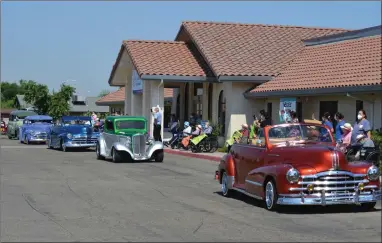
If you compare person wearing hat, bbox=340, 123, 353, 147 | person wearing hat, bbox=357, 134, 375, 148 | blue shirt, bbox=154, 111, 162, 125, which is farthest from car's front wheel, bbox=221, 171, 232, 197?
blue shirt, bbox=154, 111, 162, 125

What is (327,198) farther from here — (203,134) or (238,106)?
(238,106)

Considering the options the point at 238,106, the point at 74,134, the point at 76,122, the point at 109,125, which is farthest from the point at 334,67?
the point at 76,122

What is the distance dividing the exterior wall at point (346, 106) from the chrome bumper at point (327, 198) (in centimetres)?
1083

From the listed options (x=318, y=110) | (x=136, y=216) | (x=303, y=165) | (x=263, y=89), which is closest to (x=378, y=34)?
(x=318, y=110)

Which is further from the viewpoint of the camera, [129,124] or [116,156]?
[129,124]

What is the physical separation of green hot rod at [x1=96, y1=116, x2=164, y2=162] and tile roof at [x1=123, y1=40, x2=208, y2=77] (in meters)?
7.08

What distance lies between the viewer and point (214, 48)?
30.7 meters

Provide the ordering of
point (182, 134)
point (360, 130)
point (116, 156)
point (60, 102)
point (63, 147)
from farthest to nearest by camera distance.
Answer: point (60, 102)
point (182, 134)
point (63, 147)
point (116, 156)
point (360, 130)

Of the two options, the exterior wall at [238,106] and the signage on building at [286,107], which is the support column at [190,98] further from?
the signage on building at [286,107]

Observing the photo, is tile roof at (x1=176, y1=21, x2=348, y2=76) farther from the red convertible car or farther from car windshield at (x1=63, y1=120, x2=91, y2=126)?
the red convertible car

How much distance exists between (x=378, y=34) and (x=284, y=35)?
10.1m

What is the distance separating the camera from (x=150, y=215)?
34.4 feet

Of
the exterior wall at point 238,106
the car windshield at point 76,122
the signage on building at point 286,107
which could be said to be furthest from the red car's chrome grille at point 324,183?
the car windshield at point 76,122

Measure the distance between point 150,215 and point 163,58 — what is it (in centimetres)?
2217
